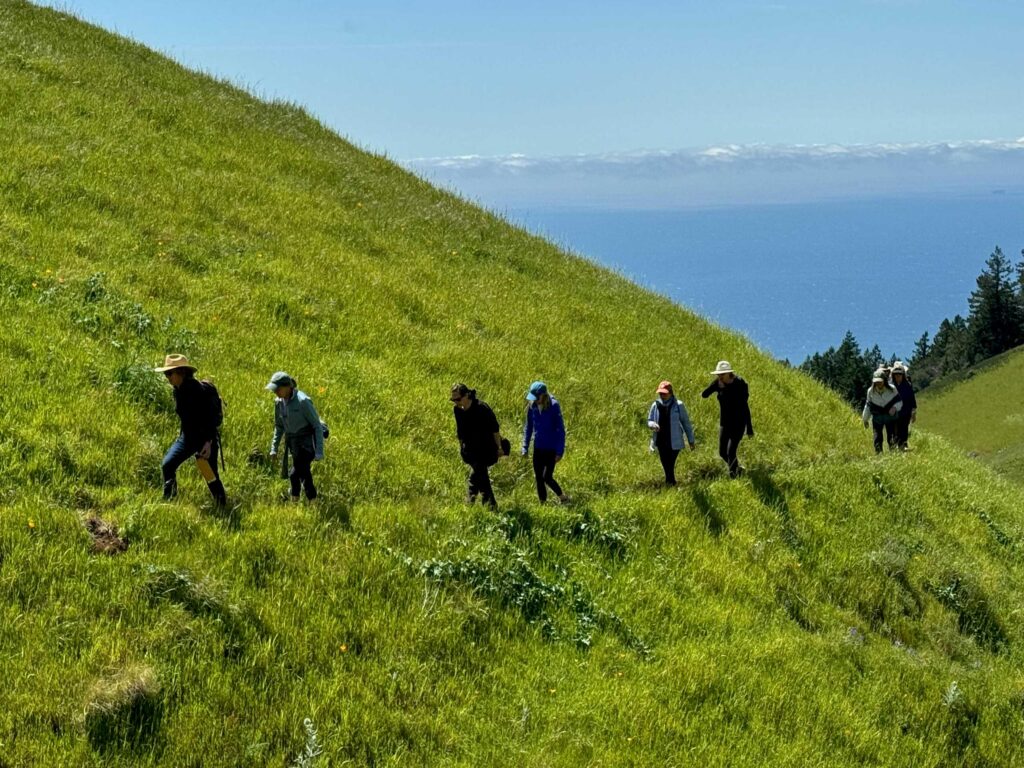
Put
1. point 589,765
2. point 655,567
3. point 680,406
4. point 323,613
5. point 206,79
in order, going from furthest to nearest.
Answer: point 206,79, point 680,406, point 655,567, point 323,613, point 589,765

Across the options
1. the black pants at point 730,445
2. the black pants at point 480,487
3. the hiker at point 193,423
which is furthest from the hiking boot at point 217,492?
the black pants at point 730,445

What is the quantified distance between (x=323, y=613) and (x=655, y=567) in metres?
4.85

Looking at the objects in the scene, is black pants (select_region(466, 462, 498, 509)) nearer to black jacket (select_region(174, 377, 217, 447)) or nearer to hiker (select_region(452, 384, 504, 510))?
hiker (select_region(452, 384, 504, 510))

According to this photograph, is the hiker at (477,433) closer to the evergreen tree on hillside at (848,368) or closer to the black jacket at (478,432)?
the black jacket at (478,432)

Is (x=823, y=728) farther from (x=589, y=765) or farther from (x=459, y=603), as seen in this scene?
(x=459, y=603)

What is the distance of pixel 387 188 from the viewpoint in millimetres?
25734

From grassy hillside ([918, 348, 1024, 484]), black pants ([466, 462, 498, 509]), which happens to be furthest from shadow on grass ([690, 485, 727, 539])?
grassy hillside ([918, 348, 1024, 484])

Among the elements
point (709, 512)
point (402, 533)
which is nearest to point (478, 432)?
point (402, 533)

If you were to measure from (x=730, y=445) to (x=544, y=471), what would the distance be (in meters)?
4.48

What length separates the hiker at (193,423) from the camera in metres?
8.78

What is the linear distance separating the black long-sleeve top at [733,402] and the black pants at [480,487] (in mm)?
4867

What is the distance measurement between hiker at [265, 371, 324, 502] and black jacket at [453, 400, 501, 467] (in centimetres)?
198

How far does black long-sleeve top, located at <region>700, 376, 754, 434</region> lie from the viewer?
14.0 meters

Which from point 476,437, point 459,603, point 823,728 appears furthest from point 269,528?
point 823,728
